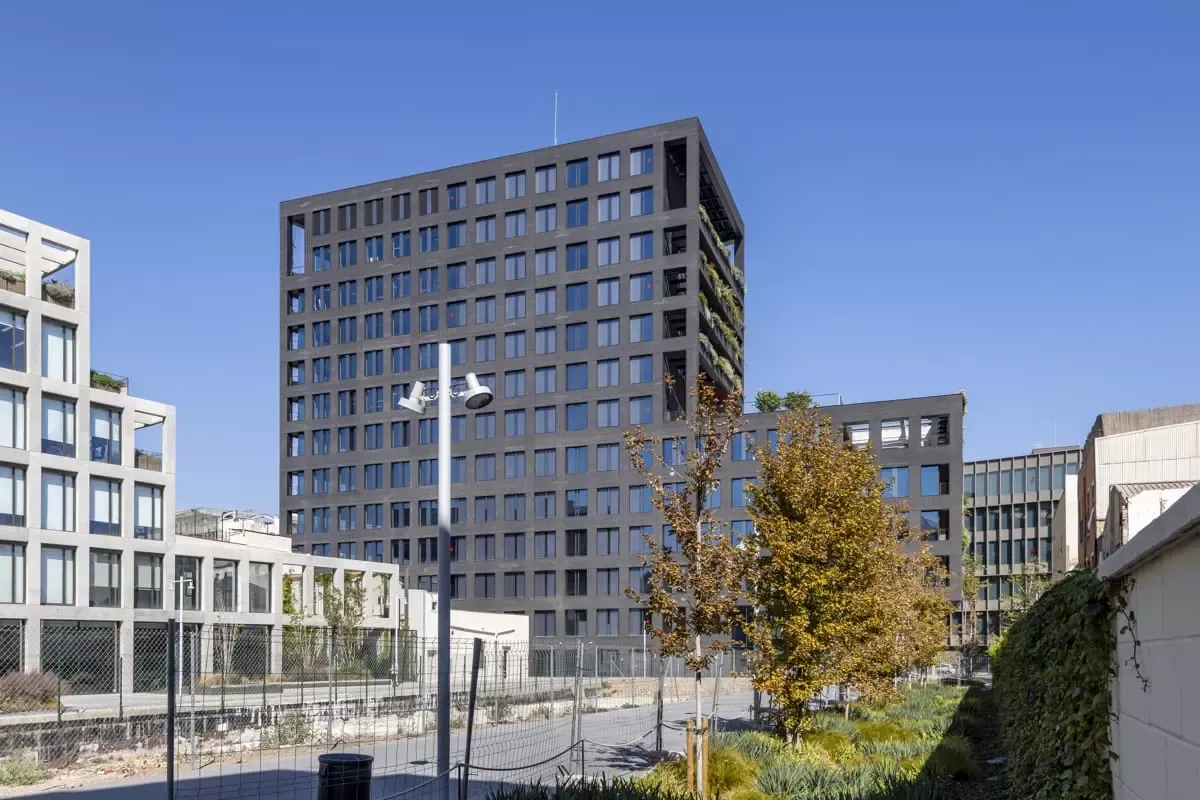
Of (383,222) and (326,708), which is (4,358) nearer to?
(326,708)

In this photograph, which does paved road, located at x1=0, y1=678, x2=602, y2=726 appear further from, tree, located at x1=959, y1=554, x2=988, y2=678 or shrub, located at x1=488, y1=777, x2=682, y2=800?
tree, located at x1=959, y1=554, x2=988, y2=678

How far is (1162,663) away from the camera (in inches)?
202

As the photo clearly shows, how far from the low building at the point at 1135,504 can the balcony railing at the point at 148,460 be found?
133ft

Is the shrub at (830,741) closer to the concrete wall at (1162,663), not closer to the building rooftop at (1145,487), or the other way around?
the concrete wall at (1162,663)

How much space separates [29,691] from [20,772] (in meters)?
9.55

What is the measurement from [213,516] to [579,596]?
85.4ft

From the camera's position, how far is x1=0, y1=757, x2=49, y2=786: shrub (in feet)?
65.4

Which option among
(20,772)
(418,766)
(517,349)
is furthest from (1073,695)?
(517,349)

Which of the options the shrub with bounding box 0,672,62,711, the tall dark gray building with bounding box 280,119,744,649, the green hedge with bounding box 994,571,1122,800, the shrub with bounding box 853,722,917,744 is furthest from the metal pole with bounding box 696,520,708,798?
the tall dark gray building with bounding box 280,119,744,649

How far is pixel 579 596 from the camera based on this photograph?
279 feet

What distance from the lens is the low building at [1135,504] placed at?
32.1 meters

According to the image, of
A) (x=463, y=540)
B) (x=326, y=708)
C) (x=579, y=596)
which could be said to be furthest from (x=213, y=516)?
(x=326, y=708)

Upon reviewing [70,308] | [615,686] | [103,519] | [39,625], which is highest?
[70,308]

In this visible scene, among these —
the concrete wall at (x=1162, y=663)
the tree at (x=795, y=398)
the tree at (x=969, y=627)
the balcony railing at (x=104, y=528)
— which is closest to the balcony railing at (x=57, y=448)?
the balcony railing at (x=104, y=528)
